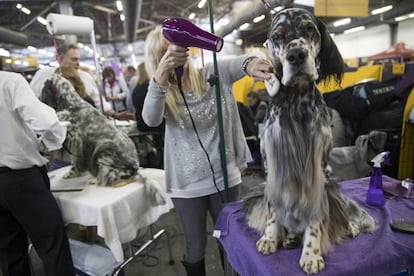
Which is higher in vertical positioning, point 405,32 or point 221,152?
point 405,32

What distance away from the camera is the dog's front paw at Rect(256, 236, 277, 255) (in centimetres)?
80

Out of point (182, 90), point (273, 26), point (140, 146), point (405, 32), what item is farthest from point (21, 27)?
point (405, 32)

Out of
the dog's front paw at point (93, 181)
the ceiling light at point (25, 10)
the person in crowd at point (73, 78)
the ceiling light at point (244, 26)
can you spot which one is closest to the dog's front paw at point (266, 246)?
the ceiling light at point (244, 26)

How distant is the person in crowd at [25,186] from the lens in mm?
1284

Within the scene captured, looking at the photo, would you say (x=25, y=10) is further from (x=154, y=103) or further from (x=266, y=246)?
(x=266, y=246)

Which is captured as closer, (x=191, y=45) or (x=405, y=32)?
(x=191, y=45)

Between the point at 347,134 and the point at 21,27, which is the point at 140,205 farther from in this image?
the point at 21,27

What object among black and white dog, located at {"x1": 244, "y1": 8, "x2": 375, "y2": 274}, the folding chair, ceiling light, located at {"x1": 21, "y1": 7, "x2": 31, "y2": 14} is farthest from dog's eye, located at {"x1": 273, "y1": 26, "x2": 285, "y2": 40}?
ceiling light, located at {"x1": 21, "y1": 7, "x2": 31, "y2": 14}

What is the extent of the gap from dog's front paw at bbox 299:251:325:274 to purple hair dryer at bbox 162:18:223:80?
592mm

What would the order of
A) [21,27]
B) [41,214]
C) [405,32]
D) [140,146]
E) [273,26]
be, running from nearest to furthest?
[273,26] < [41,214] < [140,146] < [21,27] < [405,32]

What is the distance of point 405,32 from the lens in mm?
10188

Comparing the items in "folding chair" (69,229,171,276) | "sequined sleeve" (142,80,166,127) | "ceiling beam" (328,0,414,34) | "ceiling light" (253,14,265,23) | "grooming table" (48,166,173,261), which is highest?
"ceiling beam" (328,0,414,34)

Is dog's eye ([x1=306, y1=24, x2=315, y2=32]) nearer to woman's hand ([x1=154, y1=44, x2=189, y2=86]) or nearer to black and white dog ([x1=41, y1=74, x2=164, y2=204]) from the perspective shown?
woman's hand ([x1=154, y1=44, x2=189, y2=86])

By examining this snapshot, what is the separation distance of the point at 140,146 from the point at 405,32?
1096cm
